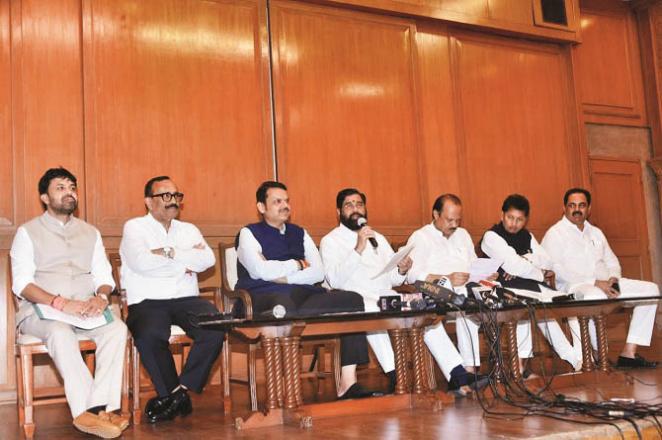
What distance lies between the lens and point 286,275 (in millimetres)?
4266

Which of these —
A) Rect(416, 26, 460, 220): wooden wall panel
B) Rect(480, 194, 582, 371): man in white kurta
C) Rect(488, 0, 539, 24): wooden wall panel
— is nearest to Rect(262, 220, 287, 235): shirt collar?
Rect(480, 194, 582, 371): man in white kurta

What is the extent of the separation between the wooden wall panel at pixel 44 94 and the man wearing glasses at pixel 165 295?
0.89 meters

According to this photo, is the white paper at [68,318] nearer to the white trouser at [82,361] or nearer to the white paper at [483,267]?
the white trouser at [82,361]

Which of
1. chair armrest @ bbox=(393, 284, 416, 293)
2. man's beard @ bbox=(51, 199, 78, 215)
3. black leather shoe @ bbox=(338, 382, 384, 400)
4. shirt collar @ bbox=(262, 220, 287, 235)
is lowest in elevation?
black leather shoe @ bbox=(338, 382, 384, 400)

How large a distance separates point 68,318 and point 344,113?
3.17 m

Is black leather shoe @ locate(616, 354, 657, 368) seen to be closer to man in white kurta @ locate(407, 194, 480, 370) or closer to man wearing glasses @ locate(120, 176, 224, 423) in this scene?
man in white kurta @ locate(407, 194, 480, 370)

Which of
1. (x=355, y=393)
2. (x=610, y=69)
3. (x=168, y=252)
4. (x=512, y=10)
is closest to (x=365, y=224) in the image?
(x=355, y=393)

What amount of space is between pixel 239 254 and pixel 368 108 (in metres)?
2.38

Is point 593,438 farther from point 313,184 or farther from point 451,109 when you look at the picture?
point 451,109

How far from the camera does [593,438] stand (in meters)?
2.78

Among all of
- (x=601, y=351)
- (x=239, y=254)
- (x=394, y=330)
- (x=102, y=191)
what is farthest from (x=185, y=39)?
(x=601, y=351)

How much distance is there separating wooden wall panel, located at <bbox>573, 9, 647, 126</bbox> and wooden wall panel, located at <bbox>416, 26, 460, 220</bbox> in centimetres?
161

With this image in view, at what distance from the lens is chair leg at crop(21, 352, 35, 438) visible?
341cm

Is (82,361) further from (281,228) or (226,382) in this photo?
(281,228)
